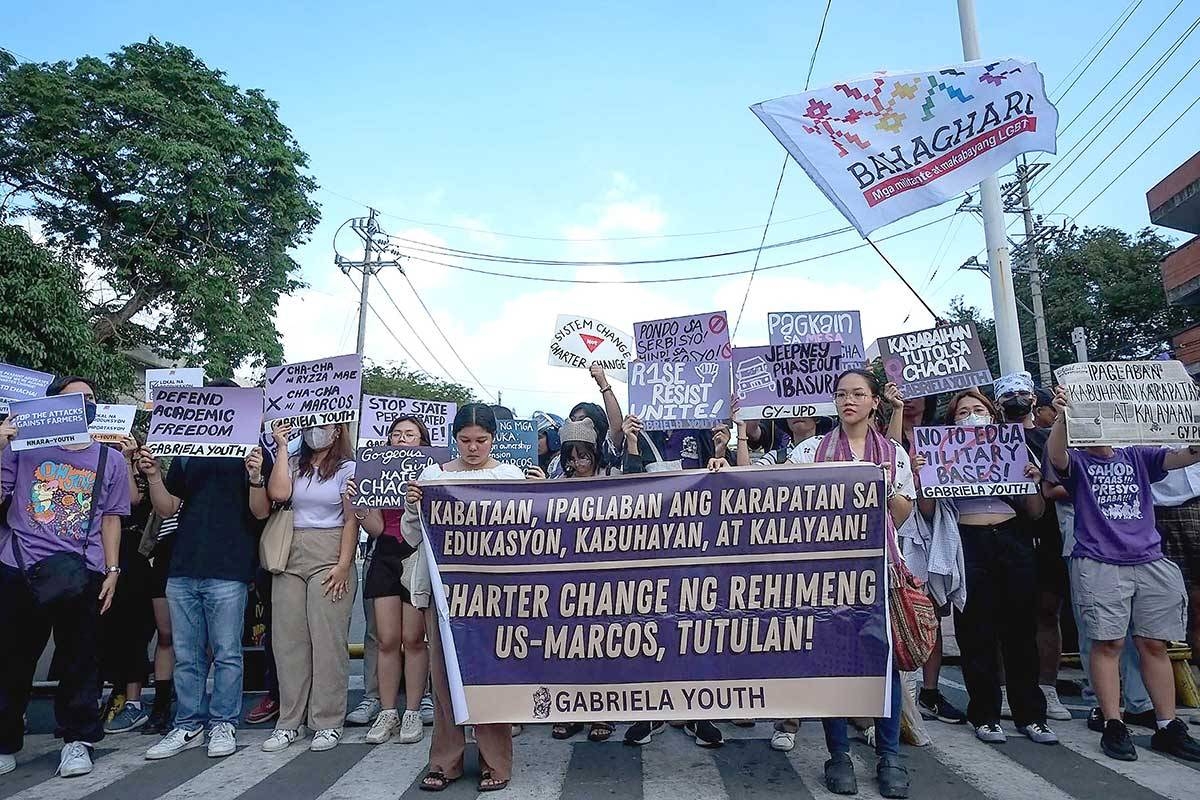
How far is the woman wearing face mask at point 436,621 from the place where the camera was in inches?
166

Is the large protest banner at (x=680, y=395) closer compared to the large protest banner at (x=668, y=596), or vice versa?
the large protest banner at (x=668, y=596)

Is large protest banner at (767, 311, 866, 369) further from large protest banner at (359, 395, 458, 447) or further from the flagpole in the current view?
the flagpole

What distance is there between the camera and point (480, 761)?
14.2 feet

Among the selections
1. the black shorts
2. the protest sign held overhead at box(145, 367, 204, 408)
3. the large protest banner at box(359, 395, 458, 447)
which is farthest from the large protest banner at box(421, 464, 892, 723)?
the protest sign held overhead at box(145, 367, 204, 408)

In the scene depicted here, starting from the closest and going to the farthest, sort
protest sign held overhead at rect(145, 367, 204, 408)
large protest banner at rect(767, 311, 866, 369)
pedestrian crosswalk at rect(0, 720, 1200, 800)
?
1. pedestrian crosswalk at rect(0, 720, 1200, 800)
2. protest sign held overhead at rect(145, 367, 204, 408)
3. large protest banner at rect(767, 311, 866, 369)

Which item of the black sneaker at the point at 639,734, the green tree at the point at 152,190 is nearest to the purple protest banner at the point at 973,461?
the black sneaker at the point at 639,734

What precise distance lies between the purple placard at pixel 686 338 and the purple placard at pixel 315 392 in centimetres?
211

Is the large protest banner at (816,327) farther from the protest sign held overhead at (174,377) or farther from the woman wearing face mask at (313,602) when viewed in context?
the protest sign held overhead at (174,377)

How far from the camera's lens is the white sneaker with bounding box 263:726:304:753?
4.83 metres

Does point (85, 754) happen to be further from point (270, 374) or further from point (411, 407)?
point (411, 407)

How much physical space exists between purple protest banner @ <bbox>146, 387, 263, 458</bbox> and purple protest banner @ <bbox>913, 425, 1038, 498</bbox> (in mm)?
4323

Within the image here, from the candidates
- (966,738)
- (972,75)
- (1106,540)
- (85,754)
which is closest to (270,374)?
(85,754)

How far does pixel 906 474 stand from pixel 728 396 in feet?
4.24

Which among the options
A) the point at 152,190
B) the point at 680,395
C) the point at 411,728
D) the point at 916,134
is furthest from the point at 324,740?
the point at 152,190
